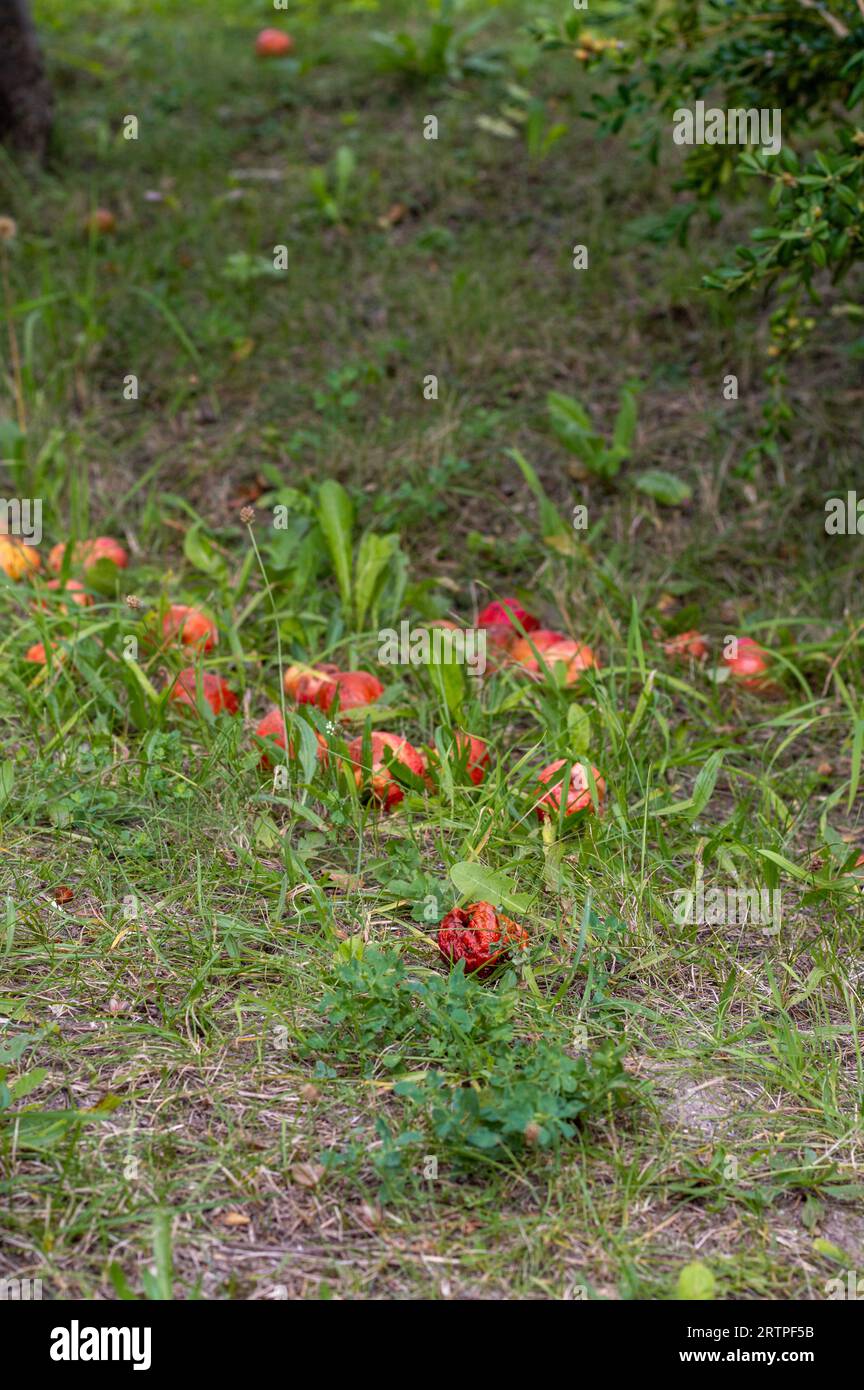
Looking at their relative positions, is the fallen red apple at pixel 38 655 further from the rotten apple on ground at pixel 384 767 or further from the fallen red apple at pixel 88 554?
the rotten apple on ground at pixel 384 767

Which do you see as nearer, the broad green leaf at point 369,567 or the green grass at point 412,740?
the green grass at point 412,740

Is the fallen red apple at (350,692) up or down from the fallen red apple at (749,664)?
down

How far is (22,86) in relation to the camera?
4906mm

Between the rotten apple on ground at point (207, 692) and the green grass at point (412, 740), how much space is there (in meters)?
0.07

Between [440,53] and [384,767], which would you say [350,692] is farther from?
[440,53]

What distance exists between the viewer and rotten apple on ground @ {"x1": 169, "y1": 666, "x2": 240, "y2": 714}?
287 cm

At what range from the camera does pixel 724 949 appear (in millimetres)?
2285

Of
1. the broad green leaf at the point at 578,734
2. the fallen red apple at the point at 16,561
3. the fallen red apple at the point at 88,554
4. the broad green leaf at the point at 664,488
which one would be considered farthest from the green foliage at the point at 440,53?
the broad green leaf at the point at 578,734

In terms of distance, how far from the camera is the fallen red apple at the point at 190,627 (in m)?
3.07

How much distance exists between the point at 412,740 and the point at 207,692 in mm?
492

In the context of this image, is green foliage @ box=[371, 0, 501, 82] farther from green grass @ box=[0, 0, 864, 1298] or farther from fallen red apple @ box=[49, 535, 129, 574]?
fallen red apple @ box=[49, 535, 129, 574]

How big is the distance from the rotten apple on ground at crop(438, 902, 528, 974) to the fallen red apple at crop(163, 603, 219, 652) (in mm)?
1124

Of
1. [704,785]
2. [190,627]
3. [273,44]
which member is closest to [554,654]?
[704,785]
